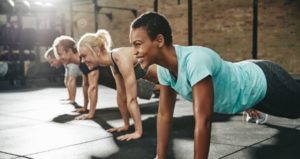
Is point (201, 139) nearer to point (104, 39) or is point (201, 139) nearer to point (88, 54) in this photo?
point (88, 54)

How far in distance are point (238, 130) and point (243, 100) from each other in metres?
1.27

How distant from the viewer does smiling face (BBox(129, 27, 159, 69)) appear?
1535 mm

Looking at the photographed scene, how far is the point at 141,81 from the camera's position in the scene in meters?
4.06

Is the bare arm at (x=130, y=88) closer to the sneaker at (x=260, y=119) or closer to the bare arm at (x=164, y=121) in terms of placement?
the bare arm at (x=164, y=121)

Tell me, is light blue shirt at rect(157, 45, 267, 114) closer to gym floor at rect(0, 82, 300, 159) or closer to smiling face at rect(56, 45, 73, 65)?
gym floor at rect(0, 82, 300, 159)

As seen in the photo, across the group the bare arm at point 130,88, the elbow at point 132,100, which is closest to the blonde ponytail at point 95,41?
the bare arm at point 130,88

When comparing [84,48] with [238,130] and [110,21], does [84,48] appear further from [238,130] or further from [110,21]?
[110,21]

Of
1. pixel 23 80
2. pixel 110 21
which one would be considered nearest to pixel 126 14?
pixel 110 21

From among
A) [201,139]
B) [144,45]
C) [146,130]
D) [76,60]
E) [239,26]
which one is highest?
[239,26]

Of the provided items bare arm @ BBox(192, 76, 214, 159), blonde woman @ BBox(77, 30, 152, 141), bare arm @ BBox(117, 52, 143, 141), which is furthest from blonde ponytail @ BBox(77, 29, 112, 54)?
bare arm @ BBox(192, 76, 214, 159)

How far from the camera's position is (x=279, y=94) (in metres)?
1.90

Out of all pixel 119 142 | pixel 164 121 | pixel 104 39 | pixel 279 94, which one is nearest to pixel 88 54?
pixel 104 39

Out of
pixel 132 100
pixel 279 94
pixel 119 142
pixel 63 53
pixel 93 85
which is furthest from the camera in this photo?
pixel 63 53

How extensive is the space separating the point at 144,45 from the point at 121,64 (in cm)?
126
